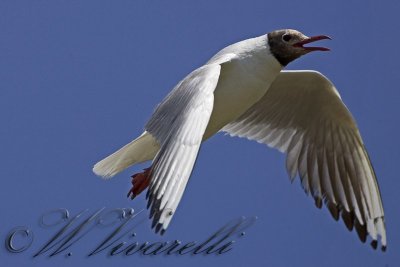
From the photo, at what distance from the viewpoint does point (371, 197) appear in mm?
4582

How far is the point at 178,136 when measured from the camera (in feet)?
11.1

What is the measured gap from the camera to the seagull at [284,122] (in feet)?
12.5

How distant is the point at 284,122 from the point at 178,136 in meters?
1.43

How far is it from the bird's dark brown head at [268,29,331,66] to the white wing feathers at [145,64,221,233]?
49 centimetres

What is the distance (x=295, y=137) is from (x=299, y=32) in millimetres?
652

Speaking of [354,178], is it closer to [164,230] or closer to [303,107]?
[303,107]

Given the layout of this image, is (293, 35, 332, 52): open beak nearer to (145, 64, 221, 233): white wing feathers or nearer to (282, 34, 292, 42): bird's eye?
(282, 34, 292, 42): bird's eye

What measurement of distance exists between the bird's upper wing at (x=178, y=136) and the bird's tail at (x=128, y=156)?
0.41m

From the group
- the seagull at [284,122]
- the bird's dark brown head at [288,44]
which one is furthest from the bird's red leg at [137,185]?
the bird's dark brown head at [288,44]

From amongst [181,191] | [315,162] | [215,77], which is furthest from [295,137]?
[181,191]

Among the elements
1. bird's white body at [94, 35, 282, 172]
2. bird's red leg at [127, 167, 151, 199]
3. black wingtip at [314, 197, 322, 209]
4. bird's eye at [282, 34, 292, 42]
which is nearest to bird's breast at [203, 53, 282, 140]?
bird's white body at [94, 35, 282, 172]

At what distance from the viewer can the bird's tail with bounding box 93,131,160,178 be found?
425 cm

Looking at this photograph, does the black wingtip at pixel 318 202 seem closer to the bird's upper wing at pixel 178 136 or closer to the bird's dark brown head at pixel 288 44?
the bird's dark brown head at pixel 288 44

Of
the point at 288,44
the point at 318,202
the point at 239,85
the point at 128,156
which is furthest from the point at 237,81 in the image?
the point at 318,202
